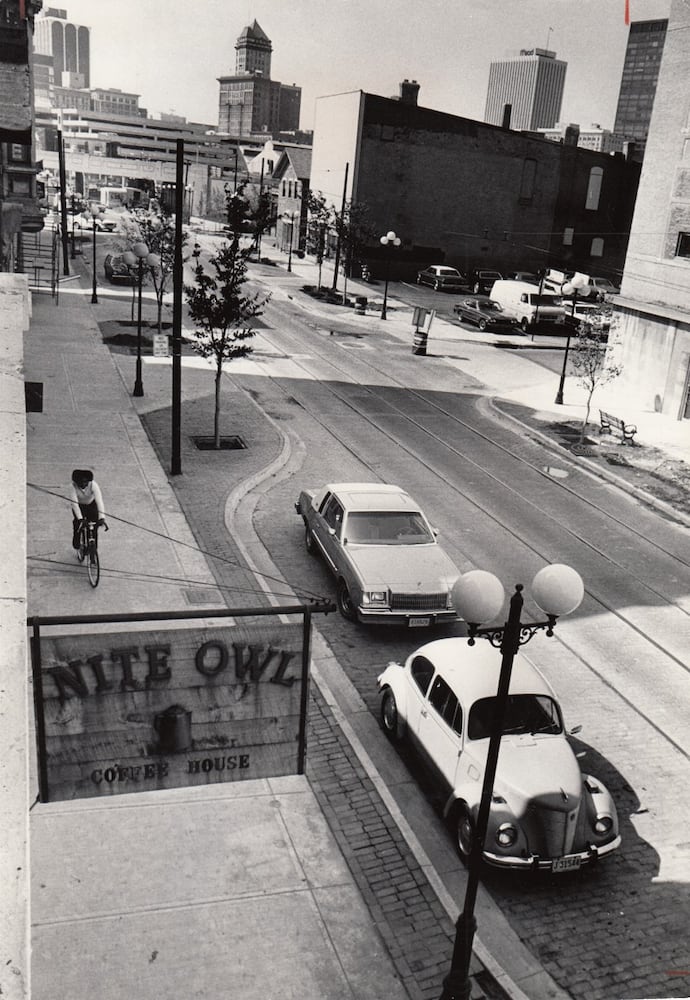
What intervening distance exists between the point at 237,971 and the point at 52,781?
2.38 m

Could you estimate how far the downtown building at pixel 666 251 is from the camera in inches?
1119

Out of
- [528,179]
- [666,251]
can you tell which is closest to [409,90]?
[528,179]

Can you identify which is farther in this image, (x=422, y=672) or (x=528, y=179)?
(x=528, y=179)

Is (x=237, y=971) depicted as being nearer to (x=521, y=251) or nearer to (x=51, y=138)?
(x=521, y=251)

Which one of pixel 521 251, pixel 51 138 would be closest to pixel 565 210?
pixel 521 251

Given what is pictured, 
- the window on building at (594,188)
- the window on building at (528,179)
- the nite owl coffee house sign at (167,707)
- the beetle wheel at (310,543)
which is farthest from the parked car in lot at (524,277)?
the nite owl coffee house sign at (167,707)

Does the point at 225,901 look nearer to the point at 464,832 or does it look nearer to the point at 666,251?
the point at 464,832

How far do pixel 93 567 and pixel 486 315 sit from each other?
33354 mm

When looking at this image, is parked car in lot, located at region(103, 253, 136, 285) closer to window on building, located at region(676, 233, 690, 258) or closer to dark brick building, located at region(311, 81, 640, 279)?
dark brick building, located at region(311, 81, 640, 279)

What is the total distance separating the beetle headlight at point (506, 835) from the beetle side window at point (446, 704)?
1.18 metres

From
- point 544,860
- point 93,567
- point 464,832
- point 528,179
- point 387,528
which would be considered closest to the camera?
point 544,860

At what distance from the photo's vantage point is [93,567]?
13719 mm

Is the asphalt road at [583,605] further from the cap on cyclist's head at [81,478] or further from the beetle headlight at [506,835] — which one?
the cap on cyclist's head at [81,478]

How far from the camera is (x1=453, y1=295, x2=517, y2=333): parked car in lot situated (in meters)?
43.4
